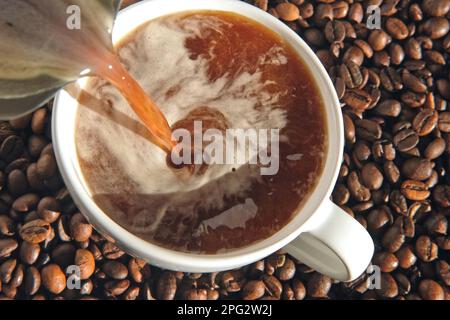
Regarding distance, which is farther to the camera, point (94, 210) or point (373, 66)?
point (373, 66)

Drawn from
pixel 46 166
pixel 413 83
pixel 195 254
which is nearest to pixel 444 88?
pixel 413 83

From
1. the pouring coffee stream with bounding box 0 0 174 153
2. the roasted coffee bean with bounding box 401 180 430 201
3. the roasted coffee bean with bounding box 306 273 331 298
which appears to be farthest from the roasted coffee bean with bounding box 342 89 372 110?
the pouring coffee stream with bounding box 0 0 174 153

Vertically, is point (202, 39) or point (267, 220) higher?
point (202, 39)

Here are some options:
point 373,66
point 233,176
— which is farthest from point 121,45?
point 373,66

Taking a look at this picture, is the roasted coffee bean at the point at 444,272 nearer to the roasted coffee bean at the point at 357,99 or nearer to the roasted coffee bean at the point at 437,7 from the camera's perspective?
the roasted coffee bean at the point at 357,99

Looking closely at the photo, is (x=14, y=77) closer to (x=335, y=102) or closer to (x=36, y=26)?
(x=36, y=26)

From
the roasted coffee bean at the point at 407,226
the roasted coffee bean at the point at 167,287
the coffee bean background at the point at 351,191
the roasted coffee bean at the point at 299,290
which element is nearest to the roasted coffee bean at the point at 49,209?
the coffee bean background at the point at 351,191

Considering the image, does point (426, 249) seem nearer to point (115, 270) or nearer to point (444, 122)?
point (444, 122)
